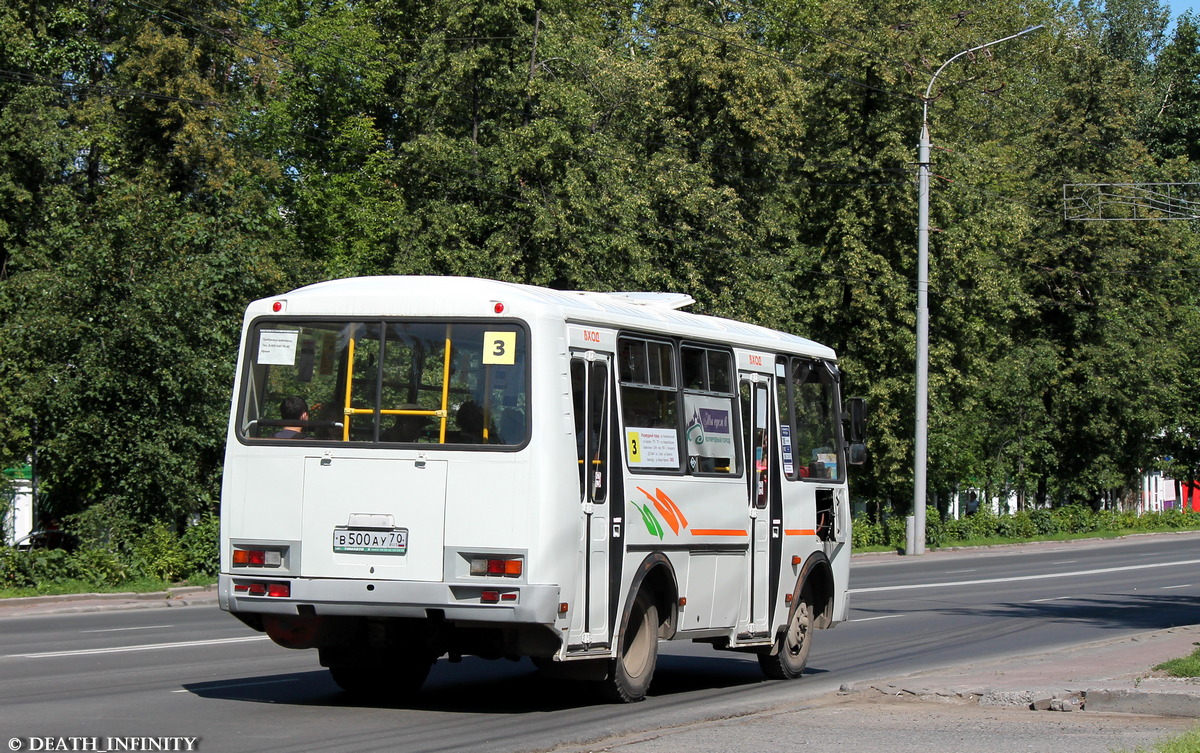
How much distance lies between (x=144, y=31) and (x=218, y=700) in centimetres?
2922

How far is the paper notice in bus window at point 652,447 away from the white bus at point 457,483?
0.8 inches

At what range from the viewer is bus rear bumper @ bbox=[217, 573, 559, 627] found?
991 cm

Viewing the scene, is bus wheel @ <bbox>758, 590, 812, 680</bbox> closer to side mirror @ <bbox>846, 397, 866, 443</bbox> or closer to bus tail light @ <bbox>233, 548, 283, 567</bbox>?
side mirror @ <bbox>846, 397, 866, 443</bbox>

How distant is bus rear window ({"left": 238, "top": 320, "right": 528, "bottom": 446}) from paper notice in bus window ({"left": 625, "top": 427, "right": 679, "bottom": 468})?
1.39m

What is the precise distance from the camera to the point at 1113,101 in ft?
188

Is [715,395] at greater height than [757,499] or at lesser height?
greater

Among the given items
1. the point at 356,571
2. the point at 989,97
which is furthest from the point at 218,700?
the point at 989,97

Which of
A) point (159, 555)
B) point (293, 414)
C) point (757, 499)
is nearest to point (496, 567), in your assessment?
point (293, 414)

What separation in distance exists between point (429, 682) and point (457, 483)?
3530 millimetres

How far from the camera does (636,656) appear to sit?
457 inches

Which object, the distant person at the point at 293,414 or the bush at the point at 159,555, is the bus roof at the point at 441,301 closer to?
the distant person at the point at 293,414

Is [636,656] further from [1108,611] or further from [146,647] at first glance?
[1108,611]

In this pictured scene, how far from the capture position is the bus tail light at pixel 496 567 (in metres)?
9.97

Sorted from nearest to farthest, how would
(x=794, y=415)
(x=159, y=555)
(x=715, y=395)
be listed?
(x=715, y=395)
(x=794, y=415)
(x=159, y=555)
